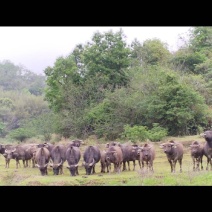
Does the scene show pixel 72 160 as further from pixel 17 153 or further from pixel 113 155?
pixel 17 153

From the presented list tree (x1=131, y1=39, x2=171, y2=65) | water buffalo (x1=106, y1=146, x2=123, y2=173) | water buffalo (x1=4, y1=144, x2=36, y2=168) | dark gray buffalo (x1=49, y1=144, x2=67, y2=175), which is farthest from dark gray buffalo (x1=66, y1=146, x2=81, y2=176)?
tree (x1=131, y1=39, x2=171, y2=65)

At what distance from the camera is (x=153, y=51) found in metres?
43.6

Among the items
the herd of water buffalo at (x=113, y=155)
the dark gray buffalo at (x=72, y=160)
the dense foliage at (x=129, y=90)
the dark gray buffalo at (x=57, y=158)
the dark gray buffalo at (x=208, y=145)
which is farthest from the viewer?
the dense foliage at (x=129, y=90)

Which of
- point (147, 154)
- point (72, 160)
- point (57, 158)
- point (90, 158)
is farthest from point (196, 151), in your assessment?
point (57, 158)

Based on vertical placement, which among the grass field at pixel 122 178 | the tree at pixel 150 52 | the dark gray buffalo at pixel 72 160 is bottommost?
the grass field at pixel 122 178

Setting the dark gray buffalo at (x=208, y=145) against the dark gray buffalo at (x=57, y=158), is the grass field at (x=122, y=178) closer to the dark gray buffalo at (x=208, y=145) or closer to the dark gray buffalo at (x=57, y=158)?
the dark gray buffalo at (x=57, y=158)

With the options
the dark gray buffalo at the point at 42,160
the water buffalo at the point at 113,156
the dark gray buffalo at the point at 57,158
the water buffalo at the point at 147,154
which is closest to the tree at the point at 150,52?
the dark gray buffalo at the point at 57,158

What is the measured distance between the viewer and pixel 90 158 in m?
21.0

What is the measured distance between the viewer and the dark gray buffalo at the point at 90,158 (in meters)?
20.8

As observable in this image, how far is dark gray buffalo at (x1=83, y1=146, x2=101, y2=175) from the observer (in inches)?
818

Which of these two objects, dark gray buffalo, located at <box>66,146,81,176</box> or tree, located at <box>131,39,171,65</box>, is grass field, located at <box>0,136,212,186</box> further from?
tree, located at <box>131,39,171,65</box>
